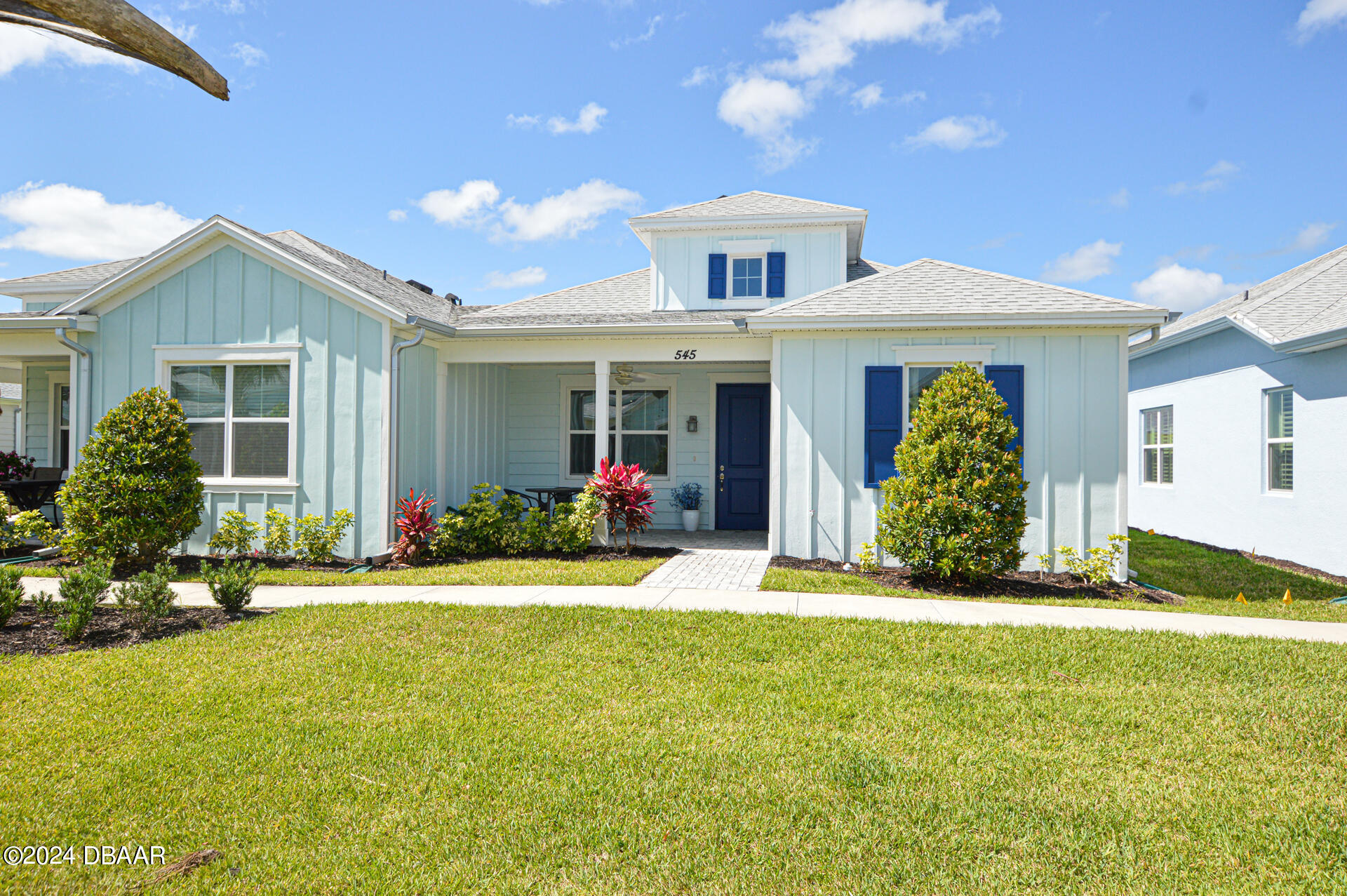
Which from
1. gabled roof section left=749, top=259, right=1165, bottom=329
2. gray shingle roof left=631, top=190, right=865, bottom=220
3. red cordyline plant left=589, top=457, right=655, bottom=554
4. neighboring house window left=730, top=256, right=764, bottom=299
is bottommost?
red cordyline plant left=589, top=457, right=655, bottom=554

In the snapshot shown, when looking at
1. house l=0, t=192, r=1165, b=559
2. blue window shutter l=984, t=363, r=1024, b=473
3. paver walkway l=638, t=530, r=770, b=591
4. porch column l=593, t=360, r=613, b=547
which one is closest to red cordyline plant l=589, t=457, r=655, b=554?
porch column l=593, t=360, r=613, b=547

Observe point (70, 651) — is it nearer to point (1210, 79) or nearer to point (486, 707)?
point (486, 707)

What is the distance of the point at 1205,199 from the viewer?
1662 cm

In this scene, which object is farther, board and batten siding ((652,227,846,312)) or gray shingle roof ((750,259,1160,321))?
board and batten siding ((652,227,846,312))

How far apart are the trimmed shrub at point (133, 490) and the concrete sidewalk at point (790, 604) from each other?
62cm

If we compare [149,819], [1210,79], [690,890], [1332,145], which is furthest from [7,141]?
[1332,145]

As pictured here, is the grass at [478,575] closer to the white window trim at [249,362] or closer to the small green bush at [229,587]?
the white window trim at [249,362]

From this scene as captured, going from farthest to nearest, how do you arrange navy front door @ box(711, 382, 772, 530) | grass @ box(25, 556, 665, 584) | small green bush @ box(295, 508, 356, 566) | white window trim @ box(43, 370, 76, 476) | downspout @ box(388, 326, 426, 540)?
white window trim @ box(43, 370, 76, 476) < navy front door @ box(711, 382, 772, 530) < downspout @ box(388, 326, 426, 540) < small green bush @ box(295, 508, 356, 566) < grass @ box(25, 556, 665, 584)

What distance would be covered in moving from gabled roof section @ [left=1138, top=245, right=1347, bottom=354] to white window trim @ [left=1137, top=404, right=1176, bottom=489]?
1333 mm

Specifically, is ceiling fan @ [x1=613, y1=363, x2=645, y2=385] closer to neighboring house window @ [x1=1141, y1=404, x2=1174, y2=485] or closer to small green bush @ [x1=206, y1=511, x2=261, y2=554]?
small green bush @ [x1=206, y1=511, x2=261, y2=554]

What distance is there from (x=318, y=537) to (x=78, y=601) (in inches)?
133

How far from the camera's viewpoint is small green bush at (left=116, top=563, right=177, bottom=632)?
18.1 ft

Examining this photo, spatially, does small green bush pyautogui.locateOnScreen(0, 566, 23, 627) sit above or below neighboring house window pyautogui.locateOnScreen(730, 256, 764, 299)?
below

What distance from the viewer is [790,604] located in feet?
21.6
